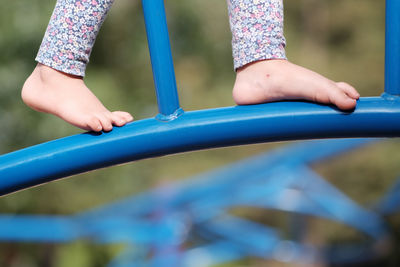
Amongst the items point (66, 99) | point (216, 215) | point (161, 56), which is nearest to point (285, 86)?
point (161, 56)

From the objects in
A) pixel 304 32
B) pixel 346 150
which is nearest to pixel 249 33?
pixel 346 150

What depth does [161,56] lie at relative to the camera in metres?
0.76

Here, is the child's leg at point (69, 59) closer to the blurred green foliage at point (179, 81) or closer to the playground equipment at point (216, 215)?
the playground equipment at point (216, 215)

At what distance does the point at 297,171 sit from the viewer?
2572 mm

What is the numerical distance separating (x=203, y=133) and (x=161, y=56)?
120 millimetres

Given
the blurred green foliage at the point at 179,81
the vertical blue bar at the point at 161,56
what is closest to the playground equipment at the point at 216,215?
the blurred green foliage at the point at 179,81

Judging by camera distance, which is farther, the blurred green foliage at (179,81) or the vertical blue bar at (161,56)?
the blurred green foliage at (179,81)

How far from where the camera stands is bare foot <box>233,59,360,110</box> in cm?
75

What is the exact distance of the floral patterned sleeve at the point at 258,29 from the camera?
2.66 feet

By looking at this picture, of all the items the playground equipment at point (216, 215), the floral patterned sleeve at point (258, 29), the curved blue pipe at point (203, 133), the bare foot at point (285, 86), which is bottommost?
the playground equipment at point (216, 215)

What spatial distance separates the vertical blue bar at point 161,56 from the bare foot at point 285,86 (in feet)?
0.36

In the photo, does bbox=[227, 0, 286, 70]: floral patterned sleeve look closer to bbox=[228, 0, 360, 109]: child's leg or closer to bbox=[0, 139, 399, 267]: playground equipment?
bbox=[228, 0, 360, 109]: child's leg

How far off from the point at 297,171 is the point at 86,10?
6.18 ft

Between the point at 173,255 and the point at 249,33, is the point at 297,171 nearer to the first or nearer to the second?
the point at 173,255
